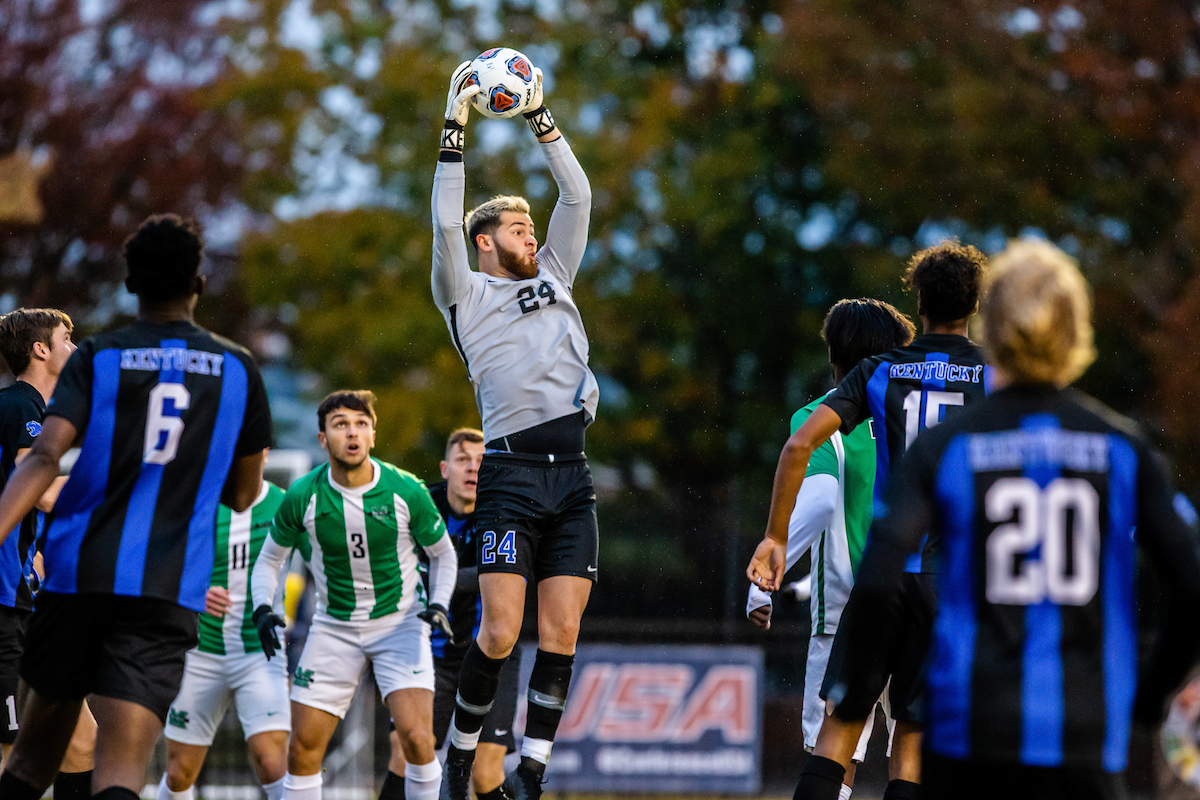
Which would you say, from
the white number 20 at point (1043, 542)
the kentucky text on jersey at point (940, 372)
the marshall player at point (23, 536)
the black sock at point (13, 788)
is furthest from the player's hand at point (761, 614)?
the marshall player at point (23, 536)

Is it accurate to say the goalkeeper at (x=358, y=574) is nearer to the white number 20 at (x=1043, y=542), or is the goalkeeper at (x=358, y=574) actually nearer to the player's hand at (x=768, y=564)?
the player's hand at (x=768, y=564)

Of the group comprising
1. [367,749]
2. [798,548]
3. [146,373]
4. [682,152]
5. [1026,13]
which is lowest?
[367,749]

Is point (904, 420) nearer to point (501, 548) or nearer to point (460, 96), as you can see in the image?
point (501, 548)

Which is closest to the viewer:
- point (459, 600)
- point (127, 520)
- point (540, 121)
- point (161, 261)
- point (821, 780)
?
point (127, 520)

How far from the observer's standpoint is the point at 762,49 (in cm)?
2089

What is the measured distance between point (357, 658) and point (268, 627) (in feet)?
2.24

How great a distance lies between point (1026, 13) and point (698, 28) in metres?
5.23

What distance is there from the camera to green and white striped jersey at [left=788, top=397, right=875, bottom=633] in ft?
20.3

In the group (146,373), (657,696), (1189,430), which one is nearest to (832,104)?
(1189,430)

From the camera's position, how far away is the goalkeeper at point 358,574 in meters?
7.59

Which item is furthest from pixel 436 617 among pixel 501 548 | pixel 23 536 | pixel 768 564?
pixel 768 564

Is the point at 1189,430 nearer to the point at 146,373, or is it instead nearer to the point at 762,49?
the point at 762,49

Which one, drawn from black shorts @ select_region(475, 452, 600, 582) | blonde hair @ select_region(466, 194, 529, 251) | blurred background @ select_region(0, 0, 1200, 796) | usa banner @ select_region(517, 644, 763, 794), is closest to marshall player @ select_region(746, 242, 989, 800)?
black shorts @ select_region(475, 452, 600, 582)

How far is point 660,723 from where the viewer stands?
41.5 ft
